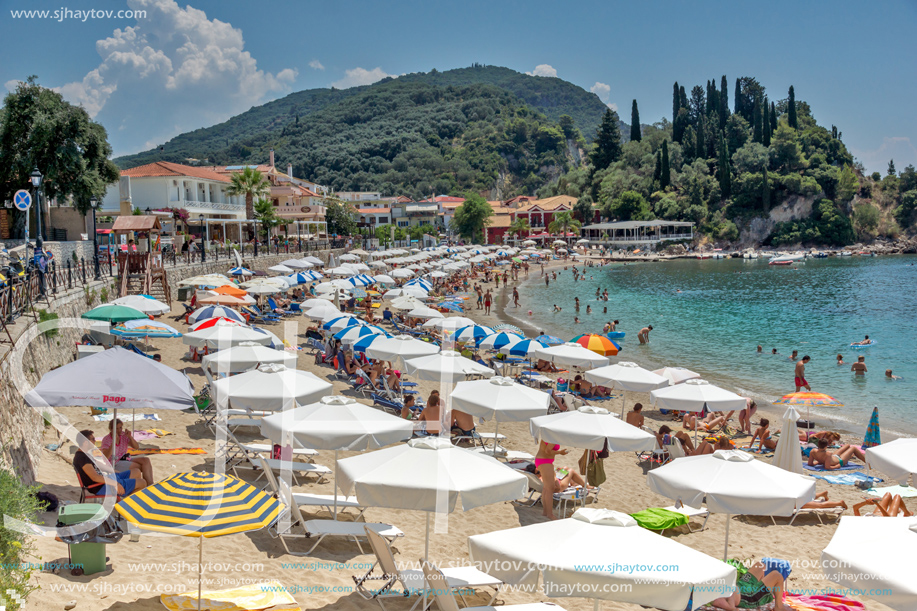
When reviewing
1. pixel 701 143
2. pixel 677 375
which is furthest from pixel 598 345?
pixel 701 143

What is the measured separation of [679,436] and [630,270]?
61.2 m

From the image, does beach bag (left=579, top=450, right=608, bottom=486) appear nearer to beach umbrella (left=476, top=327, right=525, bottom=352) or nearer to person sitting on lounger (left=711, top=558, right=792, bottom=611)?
person sitting on lounger (left=711, top=558, right=792, bottom=611)

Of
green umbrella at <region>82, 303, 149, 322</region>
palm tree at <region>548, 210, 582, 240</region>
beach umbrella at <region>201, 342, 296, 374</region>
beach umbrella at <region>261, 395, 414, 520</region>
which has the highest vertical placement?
palm tree at <region>548, 210, 582, 240</region>

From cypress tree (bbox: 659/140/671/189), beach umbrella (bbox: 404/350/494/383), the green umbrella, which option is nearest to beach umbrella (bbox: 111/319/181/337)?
the green umbrella

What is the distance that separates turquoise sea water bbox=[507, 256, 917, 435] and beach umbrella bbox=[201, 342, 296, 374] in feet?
42.5

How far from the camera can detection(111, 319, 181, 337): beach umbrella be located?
13305 millimetres

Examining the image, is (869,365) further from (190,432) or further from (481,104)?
(481,104)

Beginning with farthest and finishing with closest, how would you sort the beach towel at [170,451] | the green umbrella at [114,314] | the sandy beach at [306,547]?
the green umbrella at [114,314] → the beach towel at [170,451] → the sandy beach at [306,547]

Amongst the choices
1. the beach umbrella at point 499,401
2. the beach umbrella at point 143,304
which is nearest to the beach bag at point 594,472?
the beach umbrella at point 499,401

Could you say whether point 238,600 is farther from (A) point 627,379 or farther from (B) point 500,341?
(B) point 500,341

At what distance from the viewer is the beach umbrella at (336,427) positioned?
279 inches

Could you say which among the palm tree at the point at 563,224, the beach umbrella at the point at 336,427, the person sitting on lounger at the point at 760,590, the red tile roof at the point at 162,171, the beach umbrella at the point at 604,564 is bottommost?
the person sitting on lounger at the point at 760,590

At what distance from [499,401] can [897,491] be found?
6.62m

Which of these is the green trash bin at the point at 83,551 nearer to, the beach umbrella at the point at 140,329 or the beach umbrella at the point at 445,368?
the beach umbrella at the point at 445,368
